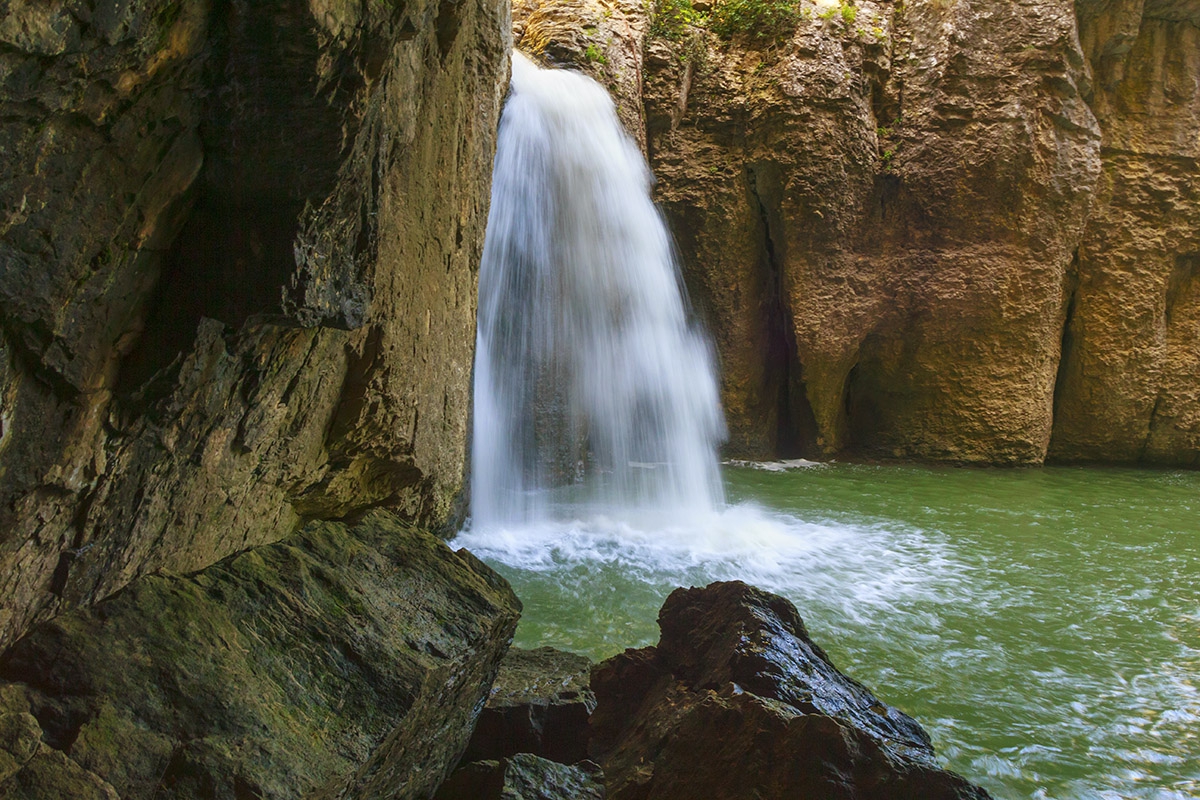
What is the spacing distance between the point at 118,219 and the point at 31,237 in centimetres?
19

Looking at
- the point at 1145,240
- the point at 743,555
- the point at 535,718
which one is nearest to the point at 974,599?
the point at 743,555

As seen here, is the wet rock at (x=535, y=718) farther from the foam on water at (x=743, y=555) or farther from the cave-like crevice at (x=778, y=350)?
the cave-like crevice at (x=778, y=350)

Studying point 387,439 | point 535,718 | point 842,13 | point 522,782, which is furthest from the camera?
point 842,13

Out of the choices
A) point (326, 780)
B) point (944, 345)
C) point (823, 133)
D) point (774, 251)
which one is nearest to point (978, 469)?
point (944, 345)

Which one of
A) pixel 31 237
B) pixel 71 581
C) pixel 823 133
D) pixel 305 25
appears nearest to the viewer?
pixel 31 237

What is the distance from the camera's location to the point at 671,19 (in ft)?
30.3

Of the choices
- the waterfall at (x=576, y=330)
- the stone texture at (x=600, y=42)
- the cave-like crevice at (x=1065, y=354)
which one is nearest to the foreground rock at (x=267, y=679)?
the waterfall at (x=576, y=330)

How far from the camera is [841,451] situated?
10148 millimetres

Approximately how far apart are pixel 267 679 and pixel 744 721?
1.24 meters

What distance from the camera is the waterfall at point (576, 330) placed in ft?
24.4

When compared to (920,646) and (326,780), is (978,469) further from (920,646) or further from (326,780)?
(326,780)

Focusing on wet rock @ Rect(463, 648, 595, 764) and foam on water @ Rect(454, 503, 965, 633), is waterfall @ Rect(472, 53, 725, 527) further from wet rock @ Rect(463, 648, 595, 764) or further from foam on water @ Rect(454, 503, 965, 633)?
wet rock @ Rect(463, 648, 595, 764)

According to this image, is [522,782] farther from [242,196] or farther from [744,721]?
[242,196]

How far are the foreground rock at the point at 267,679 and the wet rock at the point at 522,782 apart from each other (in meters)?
0.07
